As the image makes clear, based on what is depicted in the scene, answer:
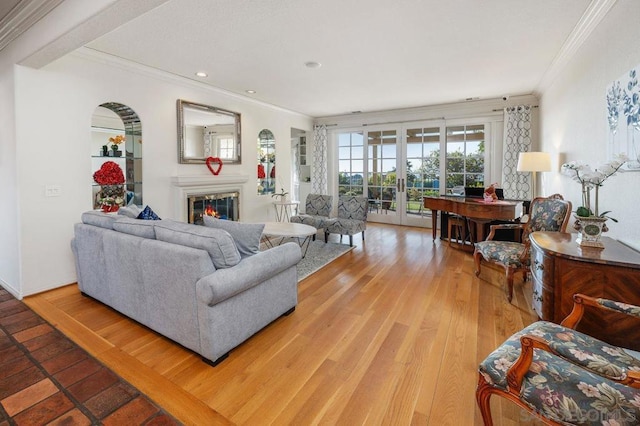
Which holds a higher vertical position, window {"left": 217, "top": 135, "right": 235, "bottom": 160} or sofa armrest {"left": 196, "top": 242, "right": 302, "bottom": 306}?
window {"left": 217, "top": 135, "right": 235, "bottom": 160}

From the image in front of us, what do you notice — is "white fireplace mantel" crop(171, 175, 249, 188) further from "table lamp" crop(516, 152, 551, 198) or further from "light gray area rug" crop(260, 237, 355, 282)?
"table lamp" crop(516, 152, 551, 198)

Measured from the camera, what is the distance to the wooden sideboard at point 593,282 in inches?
65.6

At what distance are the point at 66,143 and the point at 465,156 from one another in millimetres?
6507

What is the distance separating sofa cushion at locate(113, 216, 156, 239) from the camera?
245 cm

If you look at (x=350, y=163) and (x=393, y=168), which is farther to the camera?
(x=350, y=163)

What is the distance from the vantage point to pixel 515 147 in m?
5.77

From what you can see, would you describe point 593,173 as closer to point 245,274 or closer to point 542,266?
point 542,266

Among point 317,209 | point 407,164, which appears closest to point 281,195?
point 317,209

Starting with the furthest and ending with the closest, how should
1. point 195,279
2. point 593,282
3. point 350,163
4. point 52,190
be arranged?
1. point 350,163
2. point 52,190
3. point 195,279
4. point 593,282

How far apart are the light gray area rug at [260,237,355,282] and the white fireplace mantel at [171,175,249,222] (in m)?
1.24

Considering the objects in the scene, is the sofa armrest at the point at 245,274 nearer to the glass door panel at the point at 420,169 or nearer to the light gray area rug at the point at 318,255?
the light gray area rug at the point at 318,255

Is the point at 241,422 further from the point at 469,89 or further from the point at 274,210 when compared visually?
the point at 469,89

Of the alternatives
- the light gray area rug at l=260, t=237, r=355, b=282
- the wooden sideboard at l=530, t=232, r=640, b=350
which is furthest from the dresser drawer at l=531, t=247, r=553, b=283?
the light gray area rug at l=260, t=237, r=355, b=282

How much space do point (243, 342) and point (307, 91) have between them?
4.25 m
